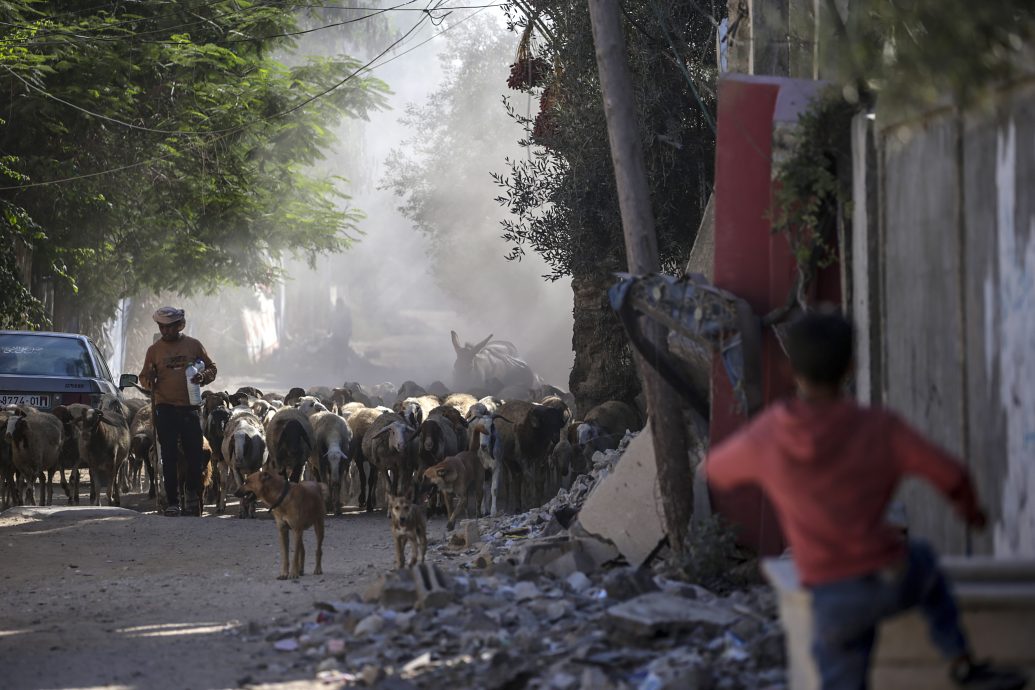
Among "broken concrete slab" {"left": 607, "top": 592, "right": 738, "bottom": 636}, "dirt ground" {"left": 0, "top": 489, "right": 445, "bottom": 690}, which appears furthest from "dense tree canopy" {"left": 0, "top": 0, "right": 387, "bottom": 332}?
"broken concrete slab" {"left": 607, "top": 592, "right": 738, "bottom": 636}

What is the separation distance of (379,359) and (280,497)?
52.2 meters

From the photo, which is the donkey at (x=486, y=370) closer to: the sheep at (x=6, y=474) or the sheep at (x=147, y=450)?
the sheep at (x=147, y=450)

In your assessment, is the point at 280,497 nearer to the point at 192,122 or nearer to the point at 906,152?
the point at 906,152

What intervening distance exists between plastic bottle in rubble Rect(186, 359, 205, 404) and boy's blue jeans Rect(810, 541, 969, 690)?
10725 millimetres

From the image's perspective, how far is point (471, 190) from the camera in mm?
48562

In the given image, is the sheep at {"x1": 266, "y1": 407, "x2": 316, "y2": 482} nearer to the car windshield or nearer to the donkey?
the car windshield

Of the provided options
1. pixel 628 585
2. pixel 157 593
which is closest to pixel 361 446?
pixel 157 593

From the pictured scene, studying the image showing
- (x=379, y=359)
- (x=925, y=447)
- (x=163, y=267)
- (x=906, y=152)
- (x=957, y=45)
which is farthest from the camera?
(x=379, y=359)

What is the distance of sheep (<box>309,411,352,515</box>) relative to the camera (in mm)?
15234

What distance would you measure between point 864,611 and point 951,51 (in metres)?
1.88

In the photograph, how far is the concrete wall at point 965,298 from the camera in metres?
4.80

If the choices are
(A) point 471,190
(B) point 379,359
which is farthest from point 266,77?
(B) point 379,359

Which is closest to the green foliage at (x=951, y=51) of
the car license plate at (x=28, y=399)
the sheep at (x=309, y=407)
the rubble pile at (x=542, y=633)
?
the rubble pile at (x=542, y=633)

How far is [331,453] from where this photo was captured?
50.4 feet
